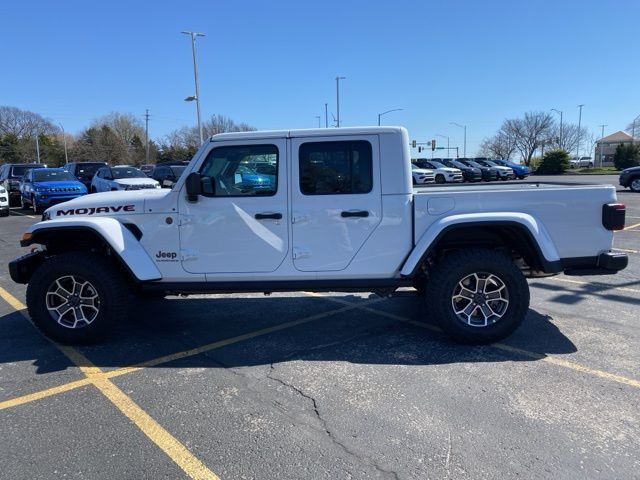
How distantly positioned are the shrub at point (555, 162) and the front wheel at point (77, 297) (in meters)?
51.5

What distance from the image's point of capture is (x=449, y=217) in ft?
14.5

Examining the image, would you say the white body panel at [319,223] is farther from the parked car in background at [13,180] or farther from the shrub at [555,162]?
the shrub at [555,162]

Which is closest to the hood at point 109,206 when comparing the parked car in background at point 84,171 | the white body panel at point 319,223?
the white body panel at point 319,223

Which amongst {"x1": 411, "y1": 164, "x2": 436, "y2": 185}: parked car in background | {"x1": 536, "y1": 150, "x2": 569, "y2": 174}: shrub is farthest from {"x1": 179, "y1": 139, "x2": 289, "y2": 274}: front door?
{"x1": 536, "y1": 150, "x2": 569, "y2": 174}: shrub

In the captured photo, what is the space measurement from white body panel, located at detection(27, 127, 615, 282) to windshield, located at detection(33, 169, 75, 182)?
1435 centimetres

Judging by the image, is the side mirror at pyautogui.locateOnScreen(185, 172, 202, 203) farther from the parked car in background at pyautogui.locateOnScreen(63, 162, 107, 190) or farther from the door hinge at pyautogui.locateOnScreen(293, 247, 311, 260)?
the parked car in background at pyautogui.locateOnScreen(63, 162, 107, 190)

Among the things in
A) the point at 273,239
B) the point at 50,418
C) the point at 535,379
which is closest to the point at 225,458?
the point at 50,418

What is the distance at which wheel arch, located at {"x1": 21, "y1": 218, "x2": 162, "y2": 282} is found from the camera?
452 cm

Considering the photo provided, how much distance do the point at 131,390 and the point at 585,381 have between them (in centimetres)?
350

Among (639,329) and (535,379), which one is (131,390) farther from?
(639,329)

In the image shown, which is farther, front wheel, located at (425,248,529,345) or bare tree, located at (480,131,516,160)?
bare tree, located at (480,131,516,160)

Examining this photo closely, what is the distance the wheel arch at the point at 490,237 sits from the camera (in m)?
4.37

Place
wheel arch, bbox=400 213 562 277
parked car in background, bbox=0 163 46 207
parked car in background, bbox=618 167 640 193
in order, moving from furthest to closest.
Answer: parked car in background, bbox=618 167 640 193
parked car in background, bbox=0 163 46 207
wheel arch, bbox=400 213 562 277

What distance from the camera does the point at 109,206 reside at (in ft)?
15.5
